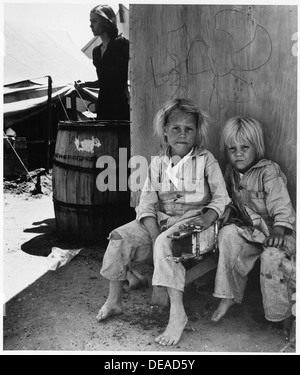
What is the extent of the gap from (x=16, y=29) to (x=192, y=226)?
4.69 meters

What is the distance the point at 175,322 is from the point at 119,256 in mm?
484

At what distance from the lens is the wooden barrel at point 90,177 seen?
11.0 feet

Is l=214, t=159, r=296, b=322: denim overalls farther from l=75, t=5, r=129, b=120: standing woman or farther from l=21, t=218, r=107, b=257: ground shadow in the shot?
l=75, t=5, r=129, b=120: standing woman

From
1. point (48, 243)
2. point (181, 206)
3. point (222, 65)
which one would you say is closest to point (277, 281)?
point (181, 206)

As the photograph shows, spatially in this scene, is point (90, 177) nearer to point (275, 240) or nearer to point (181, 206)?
point (181, 206)

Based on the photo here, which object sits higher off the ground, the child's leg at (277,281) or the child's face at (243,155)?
the child's face at (243,155)

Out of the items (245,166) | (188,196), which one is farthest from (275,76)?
(188,196)

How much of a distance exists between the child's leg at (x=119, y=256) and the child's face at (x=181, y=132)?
529 millimetres

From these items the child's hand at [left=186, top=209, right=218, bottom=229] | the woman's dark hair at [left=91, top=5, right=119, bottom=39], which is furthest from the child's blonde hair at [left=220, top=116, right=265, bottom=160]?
the woman's dark hair at [left=91, top=5, right=119, bottom=39]

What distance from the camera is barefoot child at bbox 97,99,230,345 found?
8.22 feet

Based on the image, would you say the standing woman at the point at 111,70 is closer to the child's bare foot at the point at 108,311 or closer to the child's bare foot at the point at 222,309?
the child's bare foot at the point at 108,311

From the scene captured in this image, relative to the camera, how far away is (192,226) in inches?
92.8

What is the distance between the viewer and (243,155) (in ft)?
8.62

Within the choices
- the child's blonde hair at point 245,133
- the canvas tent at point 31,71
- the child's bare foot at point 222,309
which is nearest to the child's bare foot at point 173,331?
the child's bare foot at point 222,309
